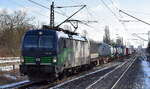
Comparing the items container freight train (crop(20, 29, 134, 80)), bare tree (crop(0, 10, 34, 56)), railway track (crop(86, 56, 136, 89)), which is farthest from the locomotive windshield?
bare tree (crop(0, 10, 34, 56))

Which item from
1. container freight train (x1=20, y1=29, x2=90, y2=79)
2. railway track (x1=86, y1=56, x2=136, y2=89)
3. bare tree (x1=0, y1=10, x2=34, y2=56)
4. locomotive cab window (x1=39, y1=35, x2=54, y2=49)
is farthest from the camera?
bare tree (x1=0, y1=10, x2=34, y2=56)

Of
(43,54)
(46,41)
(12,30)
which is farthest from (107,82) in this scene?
(12,30)

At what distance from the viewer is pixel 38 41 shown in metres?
20.2

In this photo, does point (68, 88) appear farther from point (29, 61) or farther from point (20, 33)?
point (20, 33)

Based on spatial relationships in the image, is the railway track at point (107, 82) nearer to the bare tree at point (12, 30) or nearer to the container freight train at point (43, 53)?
the container freight train at point (43, 53)

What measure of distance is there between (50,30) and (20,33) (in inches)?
1718

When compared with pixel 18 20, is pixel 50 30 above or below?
below

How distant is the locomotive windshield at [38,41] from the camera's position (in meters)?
20.0

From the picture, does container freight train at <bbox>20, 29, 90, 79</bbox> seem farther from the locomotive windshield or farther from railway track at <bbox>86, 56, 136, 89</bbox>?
railway track at <bbox>86, 56, 136, 89</bbox>

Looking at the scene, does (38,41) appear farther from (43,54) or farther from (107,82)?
(107,82)

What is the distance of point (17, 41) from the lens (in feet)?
201

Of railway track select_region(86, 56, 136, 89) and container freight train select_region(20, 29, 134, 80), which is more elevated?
container freight train select_region(20, 29, 134, 80)

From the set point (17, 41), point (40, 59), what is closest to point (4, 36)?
point (17, 41)

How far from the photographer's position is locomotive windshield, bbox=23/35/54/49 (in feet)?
65.6
